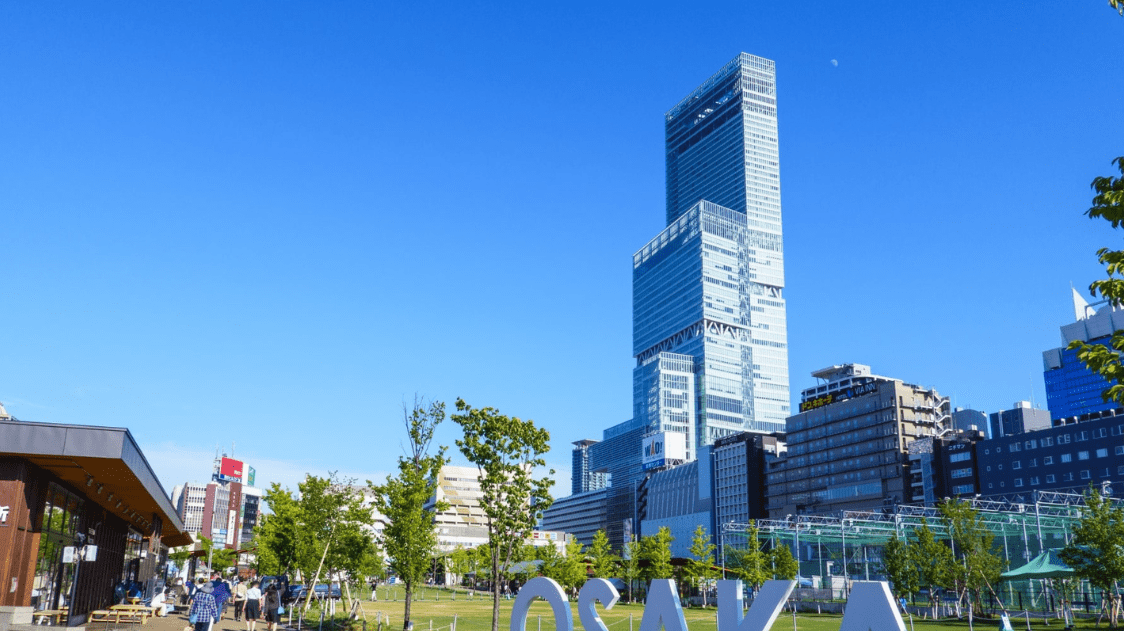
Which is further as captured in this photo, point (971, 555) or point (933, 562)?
point (933, 562)

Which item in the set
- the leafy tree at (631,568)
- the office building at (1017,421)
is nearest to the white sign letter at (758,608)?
the leafy tree at (631,568)

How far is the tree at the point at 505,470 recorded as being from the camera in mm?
33562

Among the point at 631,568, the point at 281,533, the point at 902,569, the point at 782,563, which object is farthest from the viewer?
the point at 631,568

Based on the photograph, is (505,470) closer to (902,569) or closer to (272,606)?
(272,606)

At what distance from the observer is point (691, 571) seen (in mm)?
85250

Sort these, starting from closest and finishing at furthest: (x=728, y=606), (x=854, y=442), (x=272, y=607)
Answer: (x=728, y=606)
(x=272, y=607)
(x=854, y=442)

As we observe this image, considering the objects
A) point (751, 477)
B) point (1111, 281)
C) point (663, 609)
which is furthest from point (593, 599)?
point (751, 477)

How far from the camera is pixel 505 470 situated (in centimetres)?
3459

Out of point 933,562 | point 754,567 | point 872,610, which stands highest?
point 933,562

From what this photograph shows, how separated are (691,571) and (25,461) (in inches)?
2790

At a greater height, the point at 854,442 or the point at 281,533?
the point at 854,442

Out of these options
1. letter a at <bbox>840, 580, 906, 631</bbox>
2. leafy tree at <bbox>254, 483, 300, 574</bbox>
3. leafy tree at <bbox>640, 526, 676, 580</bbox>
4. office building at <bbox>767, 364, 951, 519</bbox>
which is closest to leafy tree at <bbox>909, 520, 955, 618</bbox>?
leafy tree at <bbox>640, 526, 676, 580</bbox>

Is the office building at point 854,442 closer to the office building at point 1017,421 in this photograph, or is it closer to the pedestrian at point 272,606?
the office building at point 1017,421

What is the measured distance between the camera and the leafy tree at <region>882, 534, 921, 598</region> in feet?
218
